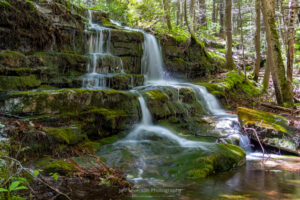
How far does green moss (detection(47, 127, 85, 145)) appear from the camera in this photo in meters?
5.21

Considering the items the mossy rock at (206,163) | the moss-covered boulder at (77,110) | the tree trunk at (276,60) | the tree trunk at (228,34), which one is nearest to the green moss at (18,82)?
the moss-covered boulder at (77,110)

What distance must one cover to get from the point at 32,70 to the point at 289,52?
32.9ft

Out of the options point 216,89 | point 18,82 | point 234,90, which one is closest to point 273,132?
point 216,89

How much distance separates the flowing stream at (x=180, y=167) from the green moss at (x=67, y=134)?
66 centimetres

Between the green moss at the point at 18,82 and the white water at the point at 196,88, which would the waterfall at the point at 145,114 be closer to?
the white water at the point at 196,88

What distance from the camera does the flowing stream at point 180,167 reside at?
3.91 meters

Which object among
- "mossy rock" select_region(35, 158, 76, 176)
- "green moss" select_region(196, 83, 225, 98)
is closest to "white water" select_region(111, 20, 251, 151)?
"green moss" select_region(196, 83, 225, 98)

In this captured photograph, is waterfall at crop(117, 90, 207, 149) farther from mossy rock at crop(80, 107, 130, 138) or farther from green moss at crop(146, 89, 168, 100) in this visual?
mossy rock at crop(80, 107, 130, 138)

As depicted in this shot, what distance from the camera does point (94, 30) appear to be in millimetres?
10742

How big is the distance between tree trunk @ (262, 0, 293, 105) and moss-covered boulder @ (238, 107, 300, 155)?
8.68ft

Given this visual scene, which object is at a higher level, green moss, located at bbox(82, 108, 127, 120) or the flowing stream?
green moss, located at bbox(82, 108, 127, 120)

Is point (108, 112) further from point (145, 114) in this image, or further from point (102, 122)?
point (145, 114)

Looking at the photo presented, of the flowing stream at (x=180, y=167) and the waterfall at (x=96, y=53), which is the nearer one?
the flowing stream at (x=180, y=167)

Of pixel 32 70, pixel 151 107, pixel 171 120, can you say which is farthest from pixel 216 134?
pixel 32 70
